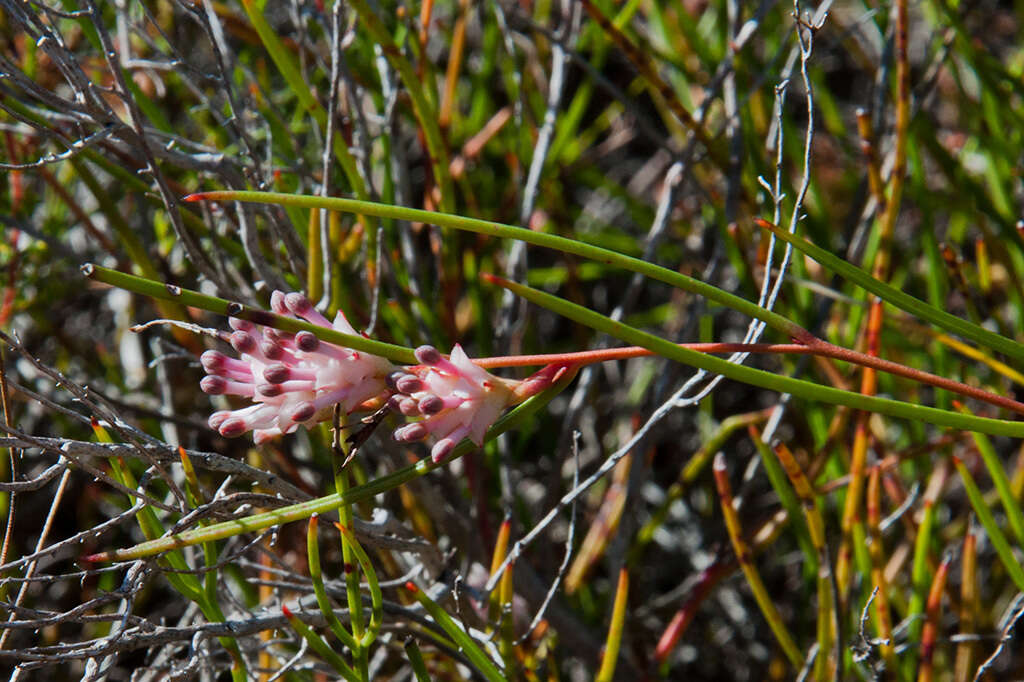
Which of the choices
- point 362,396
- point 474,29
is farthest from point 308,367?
point 474,29

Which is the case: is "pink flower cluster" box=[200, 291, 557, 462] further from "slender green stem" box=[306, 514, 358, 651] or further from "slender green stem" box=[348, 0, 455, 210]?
"slender green stem" box=[348, 0, 455, 210]

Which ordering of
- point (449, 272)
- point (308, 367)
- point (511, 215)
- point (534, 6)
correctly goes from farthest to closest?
1. point (534, 6)
2. point (511, 215)
3. point (449, 272)
4. point (308, 367)

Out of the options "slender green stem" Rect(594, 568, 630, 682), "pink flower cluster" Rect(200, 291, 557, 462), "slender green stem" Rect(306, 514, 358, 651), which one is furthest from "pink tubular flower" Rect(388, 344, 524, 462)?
"slender green stem" Rect(594, 568, 630, 682)

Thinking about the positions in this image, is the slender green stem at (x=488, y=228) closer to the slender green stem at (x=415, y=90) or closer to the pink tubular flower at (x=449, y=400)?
the pink tubular flower at (x=449, y=400)

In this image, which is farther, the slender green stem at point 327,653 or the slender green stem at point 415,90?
the slender green stem at point 415,90

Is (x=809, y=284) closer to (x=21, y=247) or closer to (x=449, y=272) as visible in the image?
(x=449, y=272)

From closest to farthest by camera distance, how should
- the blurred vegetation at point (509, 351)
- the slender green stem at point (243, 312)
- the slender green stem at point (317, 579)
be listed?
the slender green stem at point (243, 312) → the slender green stem at point (317, 579) → the blurred vegetation at point (509, 351)

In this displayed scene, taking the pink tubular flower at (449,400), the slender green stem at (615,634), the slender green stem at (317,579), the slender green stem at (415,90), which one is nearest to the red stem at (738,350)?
the pink tubular flower at (449,400)

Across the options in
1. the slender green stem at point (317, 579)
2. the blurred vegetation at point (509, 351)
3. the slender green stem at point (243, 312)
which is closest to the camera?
the slender green stem at point (243, 312)
